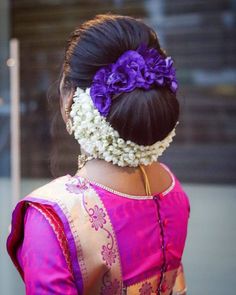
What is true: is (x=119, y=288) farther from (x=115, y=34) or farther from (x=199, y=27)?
(x=199, y=27)

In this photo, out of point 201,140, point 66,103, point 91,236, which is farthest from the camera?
point 201,140

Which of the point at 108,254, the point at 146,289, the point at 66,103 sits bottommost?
the point at 146,289

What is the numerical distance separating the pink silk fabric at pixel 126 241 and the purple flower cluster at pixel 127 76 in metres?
0.18

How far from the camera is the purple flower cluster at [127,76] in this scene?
0.96 meters

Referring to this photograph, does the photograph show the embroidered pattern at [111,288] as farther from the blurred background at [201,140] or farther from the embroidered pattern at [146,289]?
the blurred background at [201,140]

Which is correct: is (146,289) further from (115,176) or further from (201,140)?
(201,140)

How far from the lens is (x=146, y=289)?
104cm

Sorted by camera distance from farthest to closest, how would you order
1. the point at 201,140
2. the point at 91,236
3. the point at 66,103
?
the point at 201,140
the point at 66,103
the point at 91,236

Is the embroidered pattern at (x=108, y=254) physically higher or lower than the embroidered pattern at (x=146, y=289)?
A: higher

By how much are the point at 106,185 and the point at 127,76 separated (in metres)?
0.22

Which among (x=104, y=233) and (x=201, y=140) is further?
(x=201, y=140)

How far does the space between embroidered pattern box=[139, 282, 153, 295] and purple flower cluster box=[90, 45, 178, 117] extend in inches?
14.1

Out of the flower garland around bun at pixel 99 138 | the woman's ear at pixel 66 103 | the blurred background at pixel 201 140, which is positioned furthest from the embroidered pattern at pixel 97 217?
the blurred background at pixel 201 140

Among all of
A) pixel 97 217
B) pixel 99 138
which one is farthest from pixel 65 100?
pixel 97 217
